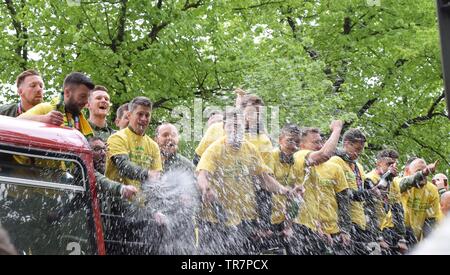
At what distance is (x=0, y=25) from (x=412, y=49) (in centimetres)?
798

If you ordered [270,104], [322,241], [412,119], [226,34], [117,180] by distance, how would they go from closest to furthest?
[117,180] → [322,241] → [270,104] → [226,34] → [412,119]

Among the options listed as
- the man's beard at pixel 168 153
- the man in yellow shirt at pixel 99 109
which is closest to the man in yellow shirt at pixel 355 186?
the man's beard at pixel 168 153

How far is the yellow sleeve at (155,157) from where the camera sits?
778cm

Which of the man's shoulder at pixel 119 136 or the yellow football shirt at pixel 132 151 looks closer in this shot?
the yellow football shirt at pixel 132 151

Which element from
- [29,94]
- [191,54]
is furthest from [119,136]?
[191,54]

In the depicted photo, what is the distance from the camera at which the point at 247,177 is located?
26.9 feet

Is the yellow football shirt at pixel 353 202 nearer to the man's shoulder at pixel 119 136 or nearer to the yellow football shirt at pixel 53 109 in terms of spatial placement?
the man's shoulder at pixel 119 136

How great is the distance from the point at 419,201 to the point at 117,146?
481 centimetres

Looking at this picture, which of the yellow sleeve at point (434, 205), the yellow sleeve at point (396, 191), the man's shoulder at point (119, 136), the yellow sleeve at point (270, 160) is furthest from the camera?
the yellow sleeve at point (434, 205)

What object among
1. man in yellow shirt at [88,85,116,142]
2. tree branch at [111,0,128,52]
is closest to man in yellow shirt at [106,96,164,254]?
man in yellow shirt at [88,85,116,142]

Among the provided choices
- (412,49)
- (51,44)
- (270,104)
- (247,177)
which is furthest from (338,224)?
(412,49)

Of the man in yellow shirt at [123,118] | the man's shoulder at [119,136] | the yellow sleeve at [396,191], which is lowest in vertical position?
the yellow sleeve at [396,191]

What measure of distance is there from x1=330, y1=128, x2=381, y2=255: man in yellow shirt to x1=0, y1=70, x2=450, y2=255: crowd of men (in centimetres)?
1

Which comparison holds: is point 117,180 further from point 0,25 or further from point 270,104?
point 0,25
